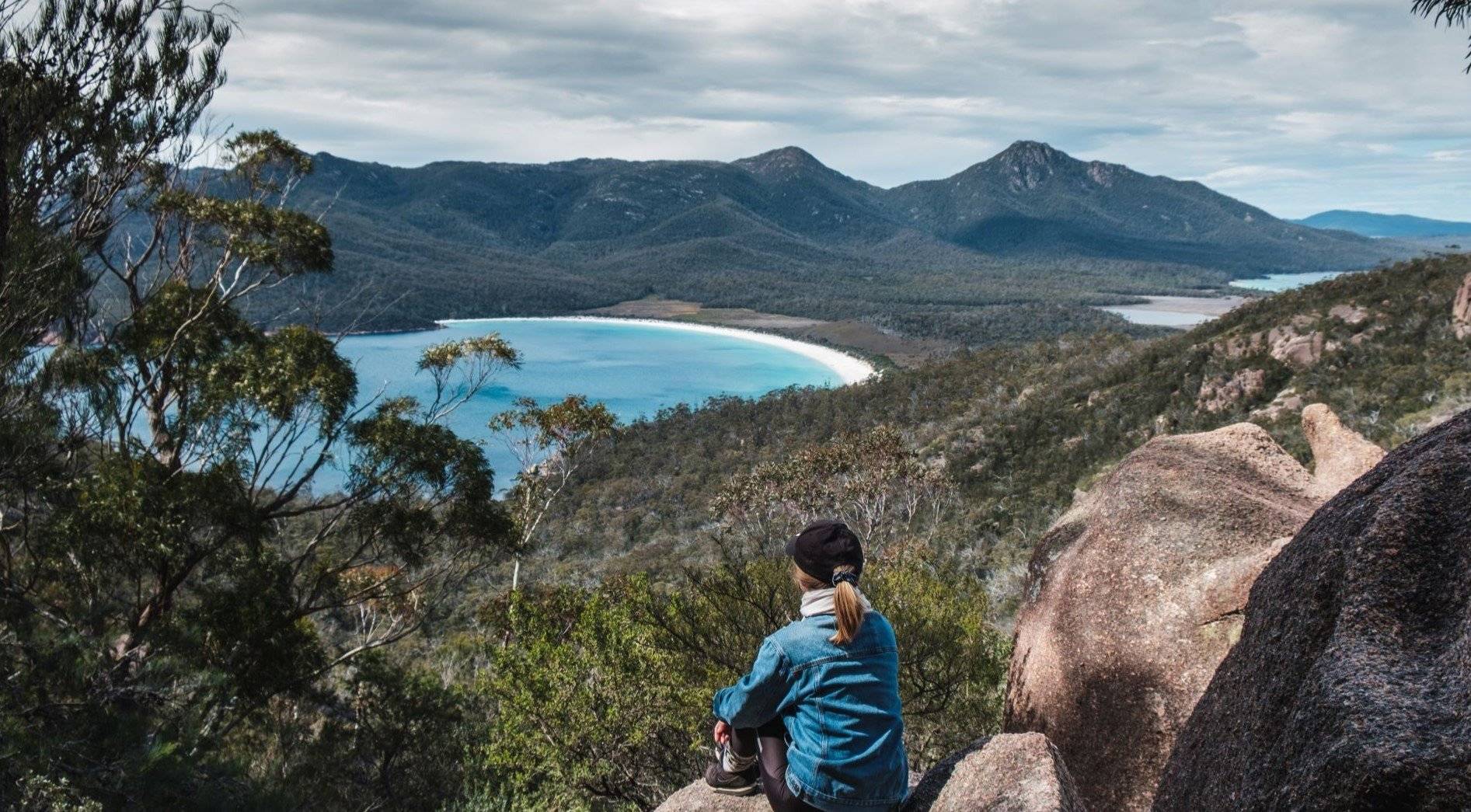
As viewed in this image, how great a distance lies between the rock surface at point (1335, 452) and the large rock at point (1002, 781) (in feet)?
12.0

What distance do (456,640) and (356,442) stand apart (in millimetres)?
10823

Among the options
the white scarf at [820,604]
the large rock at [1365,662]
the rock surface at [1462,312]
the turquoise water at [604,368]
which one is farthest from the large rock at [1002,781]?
the turquoise water at [604,368]

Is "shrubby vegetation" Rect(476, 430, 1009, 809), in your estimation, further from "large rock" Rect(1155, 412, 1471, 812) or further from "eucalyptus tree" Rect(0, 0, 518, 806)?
"large rock" Rect(1155, 412, 1471, 812)

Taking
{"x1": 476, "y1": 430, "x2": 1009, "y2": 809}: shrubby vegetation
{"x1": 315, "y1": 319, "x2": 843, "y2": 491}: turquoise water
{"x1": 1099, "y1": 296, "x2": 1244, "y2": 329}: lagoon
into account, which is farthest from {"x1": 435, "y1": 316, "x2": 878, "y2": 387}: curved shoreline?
{"x1": 476, "y1": 430, "x2": 1009, "y2": 809}: shrubby vegetation

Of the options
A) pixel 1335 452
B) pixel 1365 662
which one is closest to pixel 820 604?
pixel 1365 662

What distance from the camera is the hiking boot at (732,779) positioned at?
4027 millimetres

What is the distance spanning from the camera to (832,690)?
3.46m

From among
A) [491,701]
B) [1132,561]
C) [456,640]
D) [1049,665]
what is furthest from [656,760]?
[456,640]

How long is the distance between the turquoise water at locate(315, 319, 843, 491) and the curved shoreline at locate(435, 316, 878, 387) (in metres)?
1.38

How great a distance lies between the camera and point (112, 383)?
35.8ft

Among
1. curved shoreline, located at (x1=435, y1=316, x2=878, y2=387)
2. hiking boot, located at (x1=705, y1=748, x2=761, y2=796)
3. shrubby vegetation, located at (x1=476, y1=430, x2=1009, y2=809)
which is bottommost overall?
curved shoreline, located at (x1=435, y1=316, x2=878, y2=387)

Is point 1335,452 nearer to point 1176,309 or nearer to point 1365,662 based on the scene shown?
point 1365,662

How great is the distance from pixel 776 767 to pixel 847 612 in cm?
76

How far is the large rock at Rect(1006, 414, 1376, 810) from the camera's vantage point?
5078 mm
